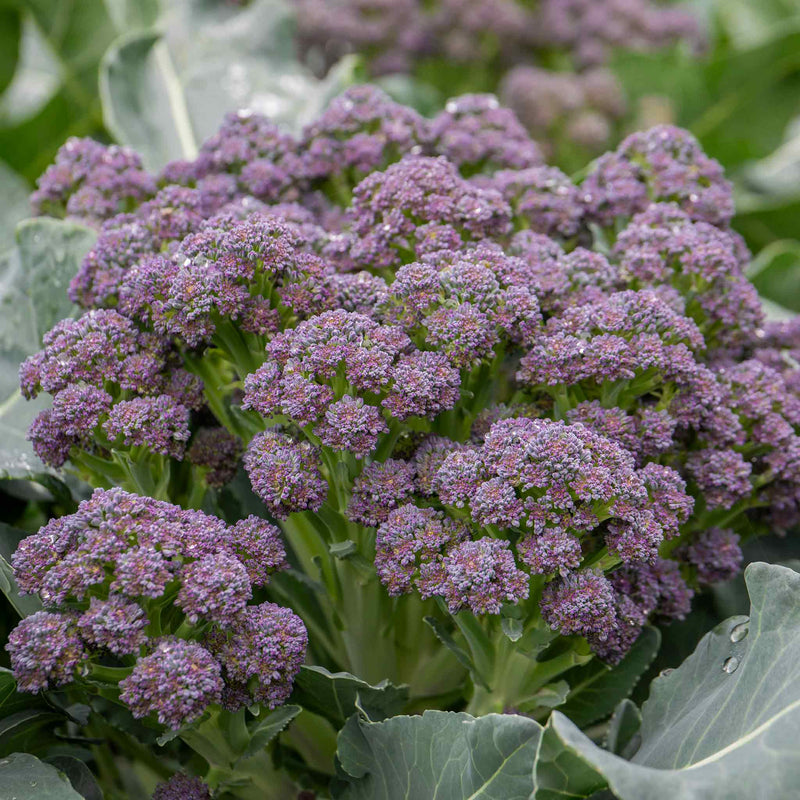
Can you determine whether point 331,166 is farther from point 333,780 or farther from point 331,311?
point 333,780

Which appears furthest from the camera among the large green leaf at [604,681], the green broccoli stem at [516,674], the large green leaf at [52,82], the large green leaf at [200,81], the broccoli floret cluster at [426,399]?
the large green leaf at [52,82]

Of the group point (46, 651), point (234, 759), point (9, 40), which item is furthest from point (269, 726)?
point (9, 40)

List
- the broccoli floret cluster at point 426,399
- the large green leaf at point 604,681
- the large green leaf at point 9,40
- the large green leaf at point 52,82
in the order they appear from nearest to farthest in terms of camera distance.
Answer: the broccoli floret cluster at point 426,399, the large green leaf at point 604,681, the large green leaf at point 52,82, the large green leaf at point 9,40

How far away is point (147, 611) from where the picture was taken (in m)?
0.80

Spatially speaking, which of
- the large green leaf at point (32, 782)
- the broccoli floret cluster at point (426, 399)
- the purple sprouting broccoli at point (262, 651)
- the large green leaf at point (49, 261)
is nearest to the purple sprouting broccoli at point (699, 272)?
the broccoli floret cluster at point (426, 399)

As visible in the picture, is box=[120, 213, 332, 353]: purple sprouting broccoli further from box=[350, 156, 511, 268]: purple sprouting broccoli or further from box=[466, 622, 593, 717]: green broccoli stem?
box=[466, 622, 593, 717]: green broccoli stem

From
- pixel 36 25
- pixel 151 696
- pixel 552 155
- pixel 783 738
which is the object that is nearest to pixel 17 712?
pixel 151 696

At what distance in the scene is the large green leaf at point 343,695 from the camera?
89 cm

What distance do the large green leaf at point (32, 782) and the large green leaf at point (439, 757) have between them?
0.25m

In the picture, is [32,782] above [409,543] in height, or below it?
below

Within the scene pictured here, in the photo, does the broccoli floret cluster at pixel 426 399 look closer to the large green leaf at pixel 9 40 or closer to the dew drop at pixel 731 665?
the dew drop at pixel 731 665

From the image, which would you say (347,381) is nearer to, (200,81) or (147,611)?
(147,611)

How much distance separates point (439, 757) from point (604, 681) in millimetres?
283

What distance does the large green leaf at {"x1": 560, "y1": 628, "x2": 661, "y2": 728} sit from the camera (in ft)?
3.34
